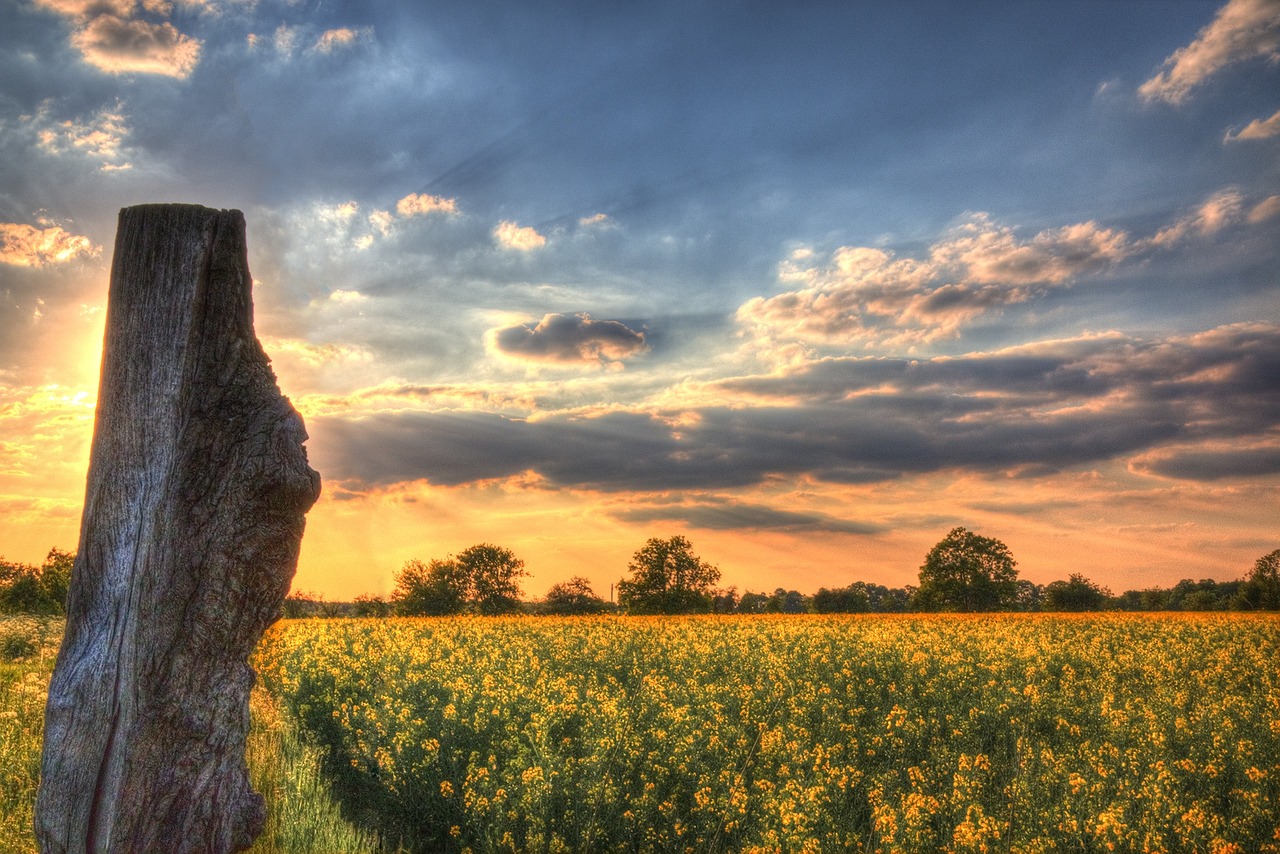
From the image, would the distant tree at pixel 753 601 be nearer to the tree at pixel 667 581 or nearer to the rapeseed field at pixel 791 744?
the tree at pixel 667 581

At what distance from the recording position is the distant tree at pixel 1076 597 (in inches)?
2041

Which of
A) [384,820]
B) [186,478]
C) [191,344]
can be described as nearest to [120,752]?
[186,478]

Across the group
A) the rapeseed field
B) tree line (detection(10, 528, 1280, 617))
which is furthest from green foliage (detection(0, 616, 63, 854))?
tree line (detection(10, 528, 1280, 617))

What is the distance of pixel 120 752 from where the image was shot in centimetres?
287

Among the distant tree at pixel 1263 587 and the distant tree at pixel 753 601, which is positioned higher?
the distant tree at pixel 1263 587

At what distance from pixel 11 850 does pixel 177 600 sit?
5.43 m

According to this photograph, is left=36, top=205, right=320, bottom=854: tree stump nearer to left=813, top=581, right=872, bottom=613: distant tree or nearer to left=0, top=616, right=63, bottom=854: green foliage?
left=0, top=616, right=63, bottom=854: green foliage

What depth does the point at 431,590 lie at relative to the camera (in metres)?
47.9

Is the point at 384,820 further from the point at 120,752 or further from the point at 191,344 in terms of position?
the point at 191,344

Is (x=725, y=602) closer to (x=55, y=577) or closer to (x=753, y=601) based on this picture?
(x=753, y=601)

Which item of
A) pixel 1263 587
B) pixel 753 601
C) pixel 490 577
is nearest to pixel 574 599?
pixel 490 577

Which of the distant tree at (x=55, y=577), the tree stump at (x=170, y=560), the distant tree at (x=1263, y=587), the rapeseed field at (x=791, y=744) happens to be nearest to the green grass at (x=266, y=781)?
the rapeseed field at (x=791, y=744)

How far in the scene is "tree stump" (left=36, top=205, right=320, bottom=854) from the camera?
289 centimetres

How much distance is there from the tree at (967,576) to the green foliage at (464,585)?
28905 mm
